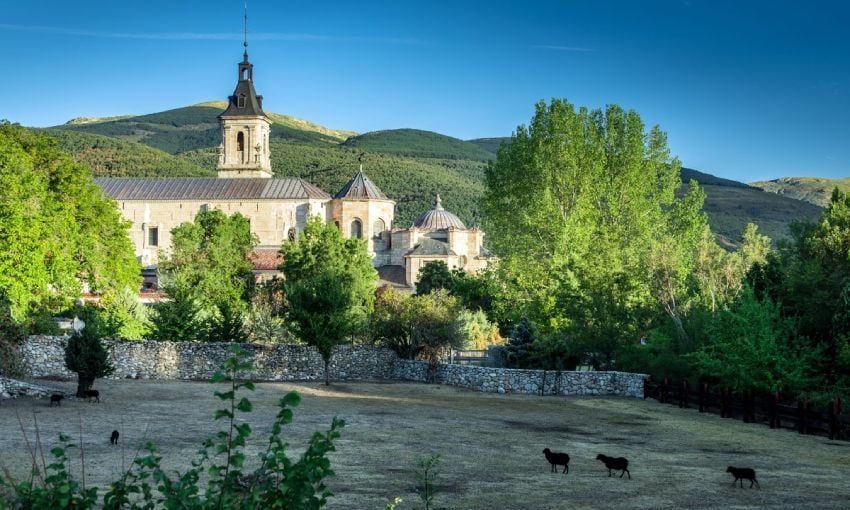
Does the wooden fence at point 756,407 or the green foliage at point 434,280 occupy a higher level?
the green foliage at point 434,280

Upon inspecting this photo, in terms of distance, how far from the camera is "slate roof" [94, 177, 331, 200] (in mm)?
85500

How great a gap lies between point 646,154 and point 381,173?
359ft

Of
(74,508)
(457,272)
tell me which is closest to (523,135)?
(457,272)

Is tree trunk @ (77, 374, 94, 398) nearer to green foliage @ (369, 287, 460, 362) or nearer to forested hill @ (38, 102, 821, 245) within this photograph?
green foliage @ (369, 287, 460, 362)

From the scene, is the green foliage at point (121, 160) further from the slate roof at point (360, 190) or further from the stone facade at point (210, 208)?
the slate roof at point (360, 190)

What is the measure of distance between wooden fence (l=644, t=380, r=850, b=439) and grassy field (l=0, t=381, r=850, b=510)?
484mm

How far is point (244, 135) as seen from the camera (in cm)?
9369

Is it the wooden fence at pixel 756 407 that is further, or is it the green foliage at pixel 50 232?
the green foliage at pixel 50 232

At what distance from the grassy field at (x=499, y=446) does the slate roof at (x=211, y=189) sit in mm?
58497

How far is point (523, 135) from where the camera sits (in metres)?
41.2

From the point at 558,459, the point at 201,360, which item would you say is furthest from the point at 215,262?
the point at 558,459

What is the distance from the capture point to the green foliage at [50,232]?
30.7 m

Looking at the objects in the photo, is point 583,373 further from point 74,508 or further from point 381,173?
point 381,173

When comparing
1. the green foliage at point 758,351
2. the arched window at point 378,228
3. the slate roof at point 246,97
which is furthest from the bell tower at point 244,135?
the green foliage at point 758,351
